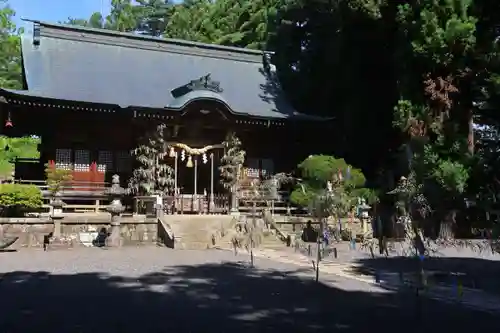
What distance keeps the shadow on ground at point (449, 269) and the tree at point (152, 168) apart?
362 inches

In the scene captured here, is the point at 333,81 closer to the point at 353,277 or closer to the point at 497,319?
the point at 353,277

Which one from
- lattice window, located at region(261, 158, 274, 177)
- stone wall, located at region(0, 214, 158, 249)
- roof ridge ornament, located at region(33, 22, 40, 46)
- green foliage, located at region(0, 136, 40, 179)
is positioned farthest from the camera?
green foliage, located at region(0, 136, 40, 179)

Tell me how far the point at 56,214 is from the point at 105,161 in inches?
205

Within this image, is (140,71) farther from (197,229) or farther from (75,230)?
(75,230)

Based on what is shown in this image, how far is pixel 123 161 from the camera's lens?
20641 millimetres

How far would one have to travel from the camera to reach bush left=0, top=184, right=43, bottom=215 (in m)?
15.4

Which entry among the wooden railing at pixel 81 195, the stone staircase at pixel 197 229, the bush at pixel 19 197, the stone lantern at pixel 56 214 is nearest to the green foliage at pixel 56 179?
the wooden railing at pixel 81 195

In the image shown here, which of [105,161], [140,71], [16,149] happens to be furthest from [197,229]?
[16,149]

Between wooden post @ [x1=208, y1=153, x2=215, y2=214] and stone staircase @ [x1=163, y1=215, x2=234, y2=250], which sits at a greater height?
wooden post @ [x1=208, y1=153, x2=215, y2=214]

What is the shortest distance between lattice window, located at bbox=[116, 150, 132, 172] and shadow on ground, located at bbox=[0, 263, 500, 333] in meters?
11.2

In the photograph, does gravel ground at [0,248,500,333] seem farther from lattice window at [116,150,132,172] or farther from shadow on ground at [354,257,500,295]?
lattice window at [116,150,132,172]

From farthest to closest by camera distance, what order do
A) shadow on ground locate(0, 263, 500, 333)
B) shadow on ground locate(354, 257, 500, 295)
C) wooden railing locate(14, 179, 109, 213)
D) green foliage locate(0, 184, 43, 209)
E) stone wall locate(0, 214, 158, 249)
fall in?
wooden railing locate(14, 179, 109, 213) < green foliage locate(0, 184, 43, 209) < stone wall locate(0, 214, 158, 249) < shadow on ground locate(354, 257, 500, 295) < shadow on ground locate(0, 263, 500, 333)

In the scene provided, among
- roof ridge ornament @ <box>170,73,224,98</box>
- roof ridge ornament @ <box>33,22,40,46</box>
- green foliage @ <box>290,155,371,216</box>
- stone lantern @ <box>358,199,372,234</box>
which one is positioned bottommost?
stone lantern @ <box>358,199,372,234</box>

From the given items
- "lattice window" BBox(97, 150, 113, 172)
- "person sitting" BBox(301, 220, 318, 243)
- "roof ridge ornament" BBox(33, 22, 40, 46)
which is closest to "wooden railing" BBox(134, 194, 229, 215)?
"lattice window" BBox(97, 150, 113, 172)
